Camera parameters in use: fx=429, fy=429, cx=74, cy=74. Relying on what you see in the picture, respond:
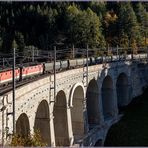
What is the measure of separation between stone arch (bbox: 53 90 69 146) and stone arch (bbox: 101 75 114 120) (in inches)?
595

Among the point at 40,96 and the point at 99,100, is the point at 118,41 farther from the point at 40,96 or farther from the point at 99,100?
the point at 40,96

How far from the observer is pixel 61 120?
116 feet

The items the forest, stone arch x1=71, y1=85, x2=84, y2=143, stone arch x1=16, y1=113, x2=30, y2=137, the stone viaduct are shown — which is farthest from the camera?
the forest

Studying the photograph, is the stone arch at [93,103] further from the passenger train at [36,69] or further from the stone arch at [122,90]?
the stone arch at [122,90]

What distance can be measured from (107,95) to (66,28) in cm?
938

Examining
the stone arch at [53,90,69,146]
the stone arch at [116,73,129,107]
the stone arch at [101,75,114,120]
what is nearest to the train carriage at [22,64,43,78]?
the stone arch at [53,90,69,146]

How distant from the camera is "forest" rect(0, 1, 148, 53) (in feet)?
170

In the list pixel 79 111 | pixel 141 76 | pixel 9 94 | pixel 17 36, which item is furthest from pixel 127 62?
pixel 9 94

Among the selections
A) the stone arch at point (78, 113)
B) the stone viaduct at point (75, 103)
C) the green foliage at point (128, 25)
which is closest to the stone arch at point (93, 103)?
the stone viaduct at point (75, 103)

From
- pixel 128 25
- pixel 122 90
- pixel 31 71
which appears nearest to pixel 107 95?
pixel 122 90

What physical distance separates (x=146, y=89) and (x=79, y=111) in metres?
25.0

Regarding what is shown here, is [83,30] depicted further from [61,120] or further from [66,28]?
[61,120]

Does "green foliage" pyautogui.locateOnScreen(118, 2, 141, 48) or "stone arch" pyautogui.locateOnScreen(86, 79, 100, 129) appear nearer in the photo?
"stone arch" pyautogui.locateOnScreen(86, 79, 100, 129)

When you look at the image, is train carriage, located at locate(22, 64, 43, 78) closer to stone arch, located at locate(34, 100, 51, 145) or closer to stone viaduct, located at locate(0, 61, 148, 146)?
stone viaduct, located at locate(0, 61, 148, 146)
